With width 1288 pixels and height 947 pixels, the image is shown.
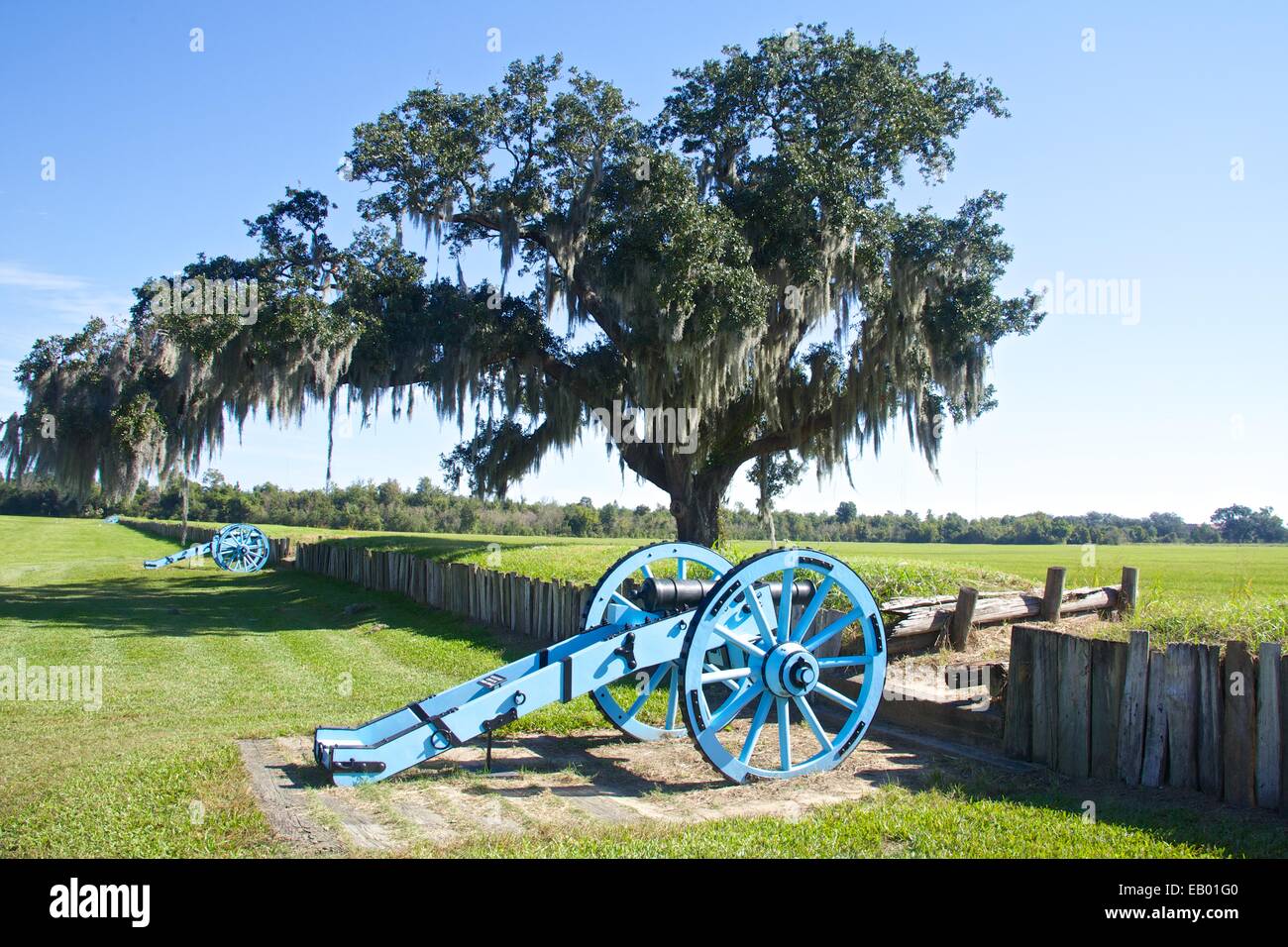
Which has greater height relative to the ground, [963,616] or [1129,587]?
[1129,587]

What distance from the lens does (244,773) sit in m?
6.04

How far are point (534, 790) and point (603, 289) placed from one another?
12831 mm

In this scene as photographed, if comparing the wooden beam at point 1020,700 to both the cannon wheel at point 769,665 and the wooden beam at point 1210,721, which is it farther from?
the wooden beam at point 1210,721

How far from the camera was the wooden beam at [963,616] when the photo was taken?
894cm

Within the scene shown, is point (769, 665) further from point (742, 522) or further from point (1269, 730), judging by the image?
point (742, 522)

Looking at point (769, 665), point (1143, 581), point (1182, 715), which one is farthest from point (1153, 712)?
point (1143, 581)

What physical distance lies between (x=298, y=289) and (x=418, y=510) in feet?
117

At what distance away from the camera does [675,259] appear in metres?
15.5

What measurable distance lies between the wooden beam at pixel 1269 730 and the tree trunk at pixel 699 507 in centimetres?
1343

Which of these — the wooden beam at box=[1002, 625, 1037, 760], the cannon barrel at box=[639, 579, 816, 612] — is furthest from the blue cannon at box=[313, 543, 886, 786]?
the wooden beam at box=[1002, 625, 1037, 760]

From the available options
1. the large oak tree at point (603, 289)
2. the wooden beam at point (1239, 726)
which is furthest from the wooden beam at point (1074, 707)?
the large oak tree at point (603, 289)

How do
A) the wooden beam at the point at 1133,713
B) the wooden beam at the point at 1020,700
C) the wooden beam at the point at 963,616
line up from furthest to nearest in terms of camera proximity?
the wooden beam at the point at 963,616
the wooden beam at the point at 1020,700
the wooden beam at the point at 1133,713
